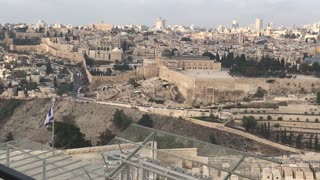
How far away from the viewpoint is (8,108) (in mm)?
18312

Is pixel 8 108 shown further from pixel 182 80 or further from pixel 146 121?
pixel 182 80

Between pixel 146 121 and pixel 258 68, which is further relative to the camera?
pixel 258 68

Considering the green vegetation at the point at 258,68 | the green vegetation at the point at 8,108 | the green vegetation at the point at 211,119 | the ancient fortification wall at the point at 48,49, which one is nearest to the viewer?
the green vegetation at the point at 211,119

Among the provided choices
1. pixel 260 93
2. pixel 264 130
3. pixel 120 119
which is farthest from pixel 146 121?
pixel 260 93

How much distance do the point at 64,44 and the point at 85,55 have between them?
218 inches

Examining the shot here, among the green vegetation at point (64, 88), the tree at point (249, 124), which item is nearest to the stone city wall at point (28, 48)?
the green vegetation at point (64, 88)

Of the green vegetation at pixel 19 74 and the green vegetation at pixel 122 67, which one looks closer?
the green vegetation at pixel 19 74

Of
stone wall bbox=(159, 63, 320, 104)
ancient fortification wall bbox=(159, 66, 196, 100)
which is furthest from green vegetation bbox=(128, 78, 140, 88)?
stone wall bbox=(159, 63, 320, 104)

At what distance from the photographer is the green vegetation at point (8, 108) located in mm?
17906

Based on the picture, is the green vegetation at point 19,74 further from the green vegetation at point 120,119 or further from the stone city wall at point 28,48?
the stone city wall at point 28,48

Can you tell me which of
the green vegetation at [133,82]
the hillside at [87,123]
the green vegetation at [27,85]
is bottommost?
the hillside at [87,123]

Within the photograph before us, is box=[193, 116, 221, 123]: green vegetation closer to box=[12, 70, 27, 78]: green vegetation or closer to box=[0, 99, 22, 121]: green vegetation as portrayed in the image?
box=[0, 99, 22, 121]: green vegetation

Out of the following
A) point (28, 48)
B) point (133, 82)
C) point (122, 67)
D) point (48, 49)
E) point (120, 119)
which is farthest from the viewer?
point (28, 48)

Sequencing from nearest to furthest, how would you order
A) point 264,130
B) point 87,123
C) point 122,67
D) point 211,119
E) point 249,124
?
point 264,130
point 249,124
point 211,119
point 87,123
point 122,67
